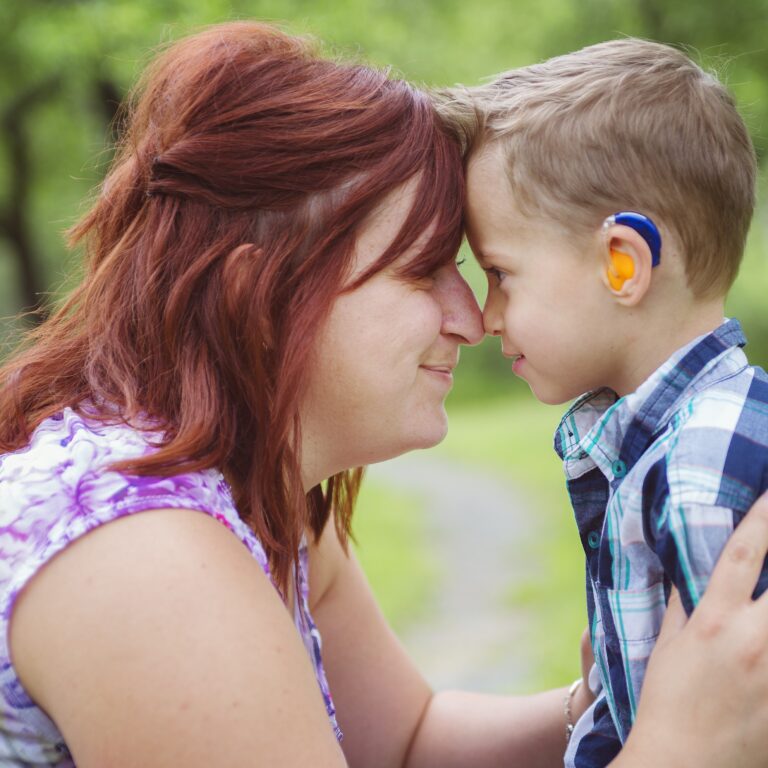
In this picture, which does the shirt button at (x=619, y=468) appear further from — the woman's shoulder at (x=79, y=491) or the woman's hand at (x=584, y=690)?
the woman's shoulder at (x=79, y=491)

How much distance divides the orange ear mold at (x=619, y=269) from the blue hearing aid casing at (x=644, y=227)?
4 cm

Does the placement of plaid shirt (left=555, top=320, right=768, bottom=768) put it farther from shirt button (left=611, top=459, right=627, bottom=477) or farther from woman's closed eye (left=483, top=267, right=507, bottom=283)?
woman's closed eye (left=483, top=267, right=507, bottom=283)

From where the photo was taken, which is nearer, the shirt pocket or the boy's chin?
the shirt pocket

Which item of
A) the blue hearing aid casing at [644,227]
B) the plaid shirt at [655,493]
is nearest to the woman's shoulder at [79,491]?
the plaid shirt at [655,493]

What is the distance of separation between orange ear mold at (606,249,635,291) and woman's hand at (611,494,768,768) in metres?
0.49

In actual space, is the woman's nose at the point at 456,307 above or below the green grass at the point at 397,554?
above

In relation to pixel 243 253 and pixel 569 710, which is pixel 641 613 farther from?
pixel 243 253

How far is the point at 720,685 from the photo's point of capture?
5.24 feet

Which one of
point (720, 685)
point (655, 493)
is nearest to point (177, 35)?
point (655, 493)

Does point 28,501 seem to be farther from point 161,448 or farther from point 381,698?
point 381,698

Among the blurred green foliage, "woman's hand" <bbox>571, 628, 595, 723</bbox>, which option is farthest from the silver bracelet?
the blurred green foliage

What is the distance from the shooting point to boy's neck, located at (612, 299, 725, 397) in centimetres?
196

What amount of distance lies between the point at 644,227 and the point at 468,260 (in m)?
6.46

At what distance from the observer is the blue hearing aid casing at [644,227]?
187 cm
